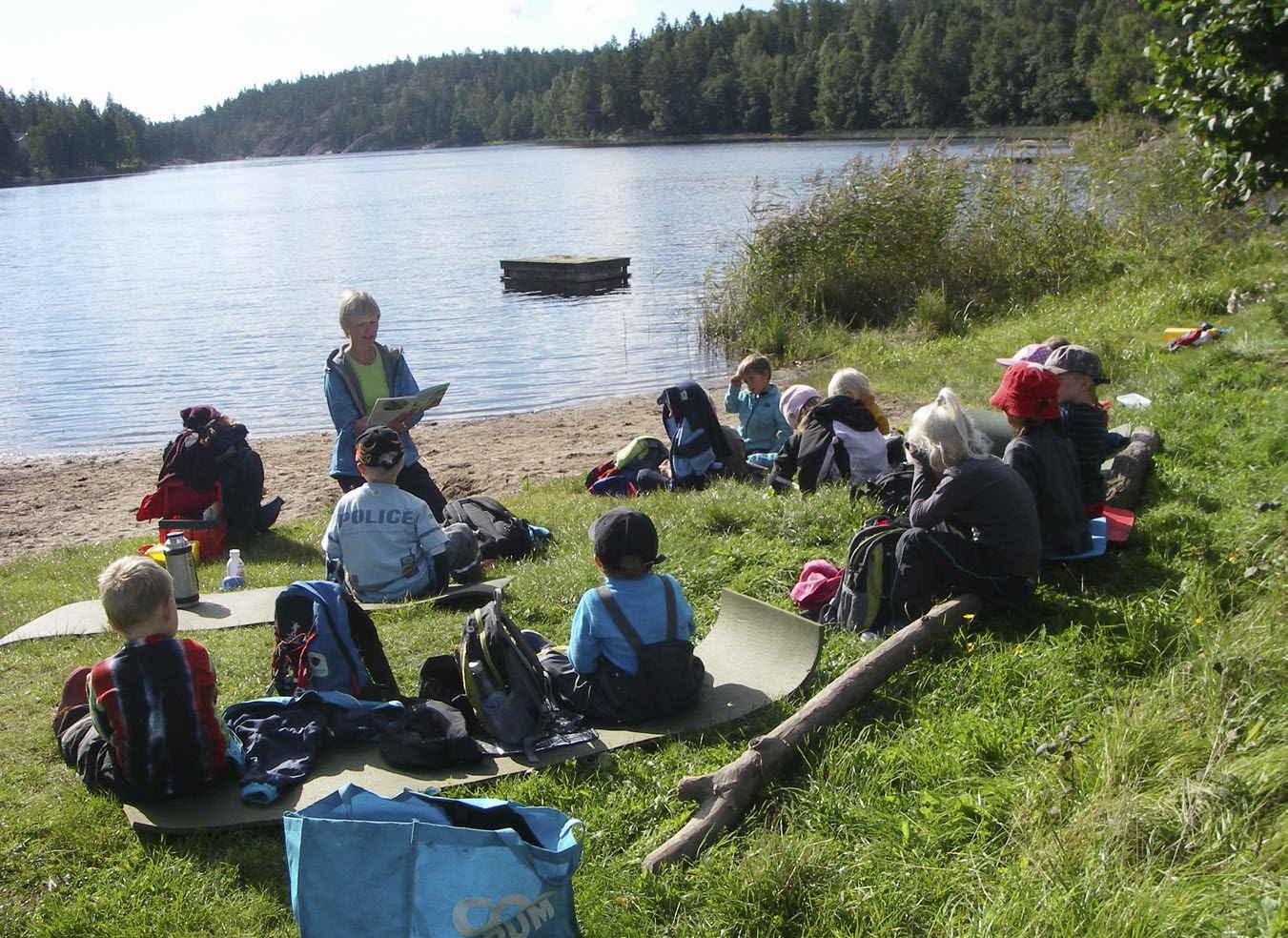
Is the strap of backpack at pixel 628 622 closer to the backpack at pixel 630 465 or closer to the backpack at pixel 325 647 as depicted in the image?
the backpack at pixel 325 647

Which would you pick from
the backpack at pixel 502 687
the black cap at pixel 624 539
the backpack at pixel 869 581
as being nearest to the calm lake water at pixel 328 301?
the backpack at pixel 869 581

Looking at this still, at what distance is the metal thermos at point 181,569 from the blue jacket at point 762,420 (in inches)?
183

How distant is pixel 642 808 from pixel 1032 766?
1.45 metres

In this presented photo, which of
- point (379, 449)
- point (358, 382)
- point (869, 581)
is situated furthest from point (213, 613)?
point (869, 581)

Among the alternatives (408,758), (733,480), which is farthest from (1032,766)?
(733,480)

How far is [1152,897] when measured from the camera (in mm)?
3174

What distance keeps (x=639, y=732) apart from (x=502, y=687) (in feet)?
2.01

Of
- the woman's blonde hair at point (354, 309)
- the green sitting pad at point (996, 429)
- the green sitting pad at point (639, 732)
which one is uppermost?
the woman's blonde hair at point (354, 309)

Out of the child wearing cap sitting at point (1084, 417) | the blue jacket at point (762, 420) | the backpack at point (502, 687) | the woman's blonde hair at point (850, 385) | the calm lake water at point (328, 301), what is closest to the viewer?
the backpack at point (502, 687)

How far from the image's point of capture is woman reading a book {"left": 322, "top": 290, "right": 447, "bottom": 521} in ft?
25.3

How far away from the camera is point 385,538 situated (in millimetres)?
6570

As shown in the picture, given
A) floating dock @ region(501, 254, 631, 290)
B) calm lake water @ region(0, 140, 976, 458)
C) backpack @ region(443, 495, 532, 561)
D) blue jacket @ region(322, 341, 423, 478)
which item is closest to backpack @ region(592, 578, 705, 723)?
backpack @ region(443, 495, 532, 561)

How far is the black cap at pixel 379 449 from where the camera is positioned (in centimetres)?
631

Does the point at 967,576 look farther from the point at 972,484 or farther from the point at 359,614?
the point at 359,614
